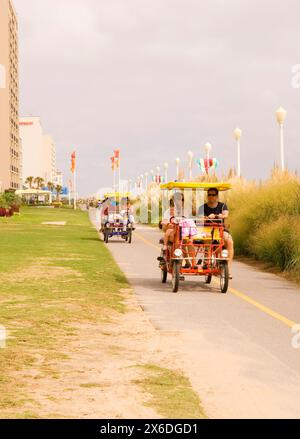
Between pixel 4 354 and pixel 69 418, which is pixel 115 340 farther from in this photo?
pixel 69 418

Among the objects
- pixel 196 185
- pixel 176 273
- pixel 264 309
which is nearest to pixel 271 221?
pixel 196 185

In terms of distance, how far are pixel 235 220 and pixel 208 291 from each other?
8.37 metres

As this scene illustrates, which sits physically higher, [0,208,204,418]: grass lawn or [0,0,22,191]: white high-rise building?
[0,0,22,191]: white high-rise building

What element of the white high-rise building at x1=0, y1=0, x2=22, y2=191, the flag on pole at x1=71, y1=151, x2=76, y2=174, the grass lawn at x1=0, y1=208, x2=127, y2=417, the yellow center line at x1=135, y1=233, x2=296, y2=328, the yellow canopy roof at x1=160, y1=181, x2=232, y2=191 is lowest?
the yellow center line at x1=135, y1=233, x2=296, y2=328

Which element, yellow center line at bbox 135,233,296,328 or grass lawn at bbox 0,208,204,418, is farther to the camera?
yellow center line at bbox 135,233,296,328

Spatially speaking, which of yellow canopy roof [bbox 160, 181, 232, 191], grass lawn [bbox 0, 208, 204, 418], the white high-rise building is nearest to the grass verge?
grass lawn [bbox 0, 208, 204, 418]

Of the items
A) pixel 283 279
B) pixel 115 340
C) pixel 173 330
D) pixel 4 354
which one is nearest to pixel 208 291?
pixel 283 279

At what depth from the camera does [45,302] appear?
1034cm

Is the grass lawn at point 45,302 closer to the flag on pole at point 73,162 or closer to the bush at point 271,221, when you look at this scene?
the bush at point 271,221

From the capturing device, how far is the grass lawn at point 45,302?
21.1 feet

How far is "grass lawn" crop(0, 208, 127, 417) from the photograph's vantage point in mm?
6445

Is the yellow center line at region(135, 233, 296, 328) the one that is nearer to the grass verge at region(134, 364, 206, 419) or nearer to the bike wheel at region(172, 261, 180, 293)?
the bike wheel at region(172, 261, 180, 293)

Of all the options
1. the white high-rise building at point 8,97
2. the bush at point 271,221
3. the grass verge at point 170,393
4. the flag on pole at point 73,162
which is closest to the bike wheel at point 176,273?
the bush at point 271,221

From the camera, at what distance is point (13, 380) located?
19.0ft
